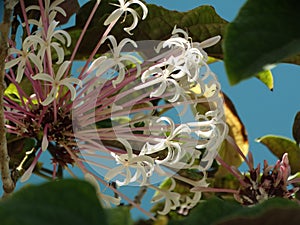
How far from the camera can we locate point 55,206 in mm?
185

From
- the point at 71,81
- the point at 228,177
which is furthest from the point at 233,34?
the point at 228,177

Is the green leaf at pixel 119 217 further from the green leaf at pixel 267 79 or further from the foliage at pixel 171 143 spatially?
→ the green leaf at pixel 267 79

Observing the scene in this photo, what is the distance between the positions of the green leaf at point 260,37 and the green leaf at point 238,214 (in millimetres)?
50

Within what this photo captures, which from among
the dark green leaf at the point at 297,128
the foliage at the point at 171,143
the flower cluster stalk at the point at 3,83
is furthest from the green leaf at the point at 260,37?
the dark green leaf at the point at 297,128

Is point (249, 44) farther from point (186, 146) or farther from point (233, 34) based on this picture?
point (186, 146)

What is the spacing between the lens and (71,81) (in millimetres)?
598

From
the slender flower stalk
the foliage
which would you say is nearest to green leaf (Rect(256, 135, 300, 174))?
the foliage

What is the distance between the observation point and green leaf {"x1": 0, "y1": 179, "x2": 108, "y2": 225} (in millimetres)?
177

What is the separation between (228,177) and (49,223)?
857mm

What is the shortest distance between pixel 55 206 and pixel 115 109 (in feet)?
1.50

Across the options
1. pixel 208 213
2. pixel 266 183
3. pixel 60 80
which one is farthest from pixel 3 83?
pixel 266 183

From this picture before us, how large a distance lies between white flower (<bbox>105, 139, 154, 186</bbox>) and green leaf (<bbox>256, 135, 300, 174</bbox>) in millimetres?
436

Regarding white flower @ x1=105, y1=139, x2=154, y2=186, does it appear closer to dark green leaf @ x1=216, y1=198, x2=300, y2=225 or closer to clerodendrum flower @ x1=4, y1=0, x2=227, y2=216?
clerodendrum flower @ x1=4, y1=0, x2=227, y2=216

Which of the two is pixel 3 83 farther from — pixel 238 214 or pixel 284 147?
pixel 284 147
